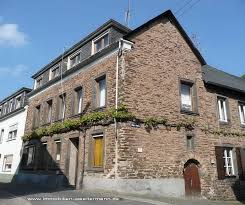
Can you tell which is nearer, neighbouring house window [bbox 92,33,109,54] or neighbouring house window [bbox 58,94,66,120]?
neighbouring house window [bbox 92,33,109,54]

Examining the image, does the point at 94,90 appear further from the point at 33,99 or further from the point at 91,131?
the point at 33,99

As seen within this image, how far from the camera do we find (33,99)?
22719 millimetres

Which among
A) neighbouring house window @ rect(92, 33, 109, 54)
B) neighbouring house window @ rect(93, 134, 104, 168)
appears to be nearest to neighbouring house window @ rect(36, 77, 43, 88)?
neighbouring house window @ rect(92, 33, 109, 54)

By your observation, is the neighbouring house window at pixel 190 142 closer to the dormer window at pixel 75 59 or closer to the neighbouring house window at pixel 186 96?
the neighbouring house window at pixel 186 96

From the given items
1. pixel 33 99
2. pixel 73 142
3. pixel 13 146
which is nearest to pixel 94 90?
pixel 73 142

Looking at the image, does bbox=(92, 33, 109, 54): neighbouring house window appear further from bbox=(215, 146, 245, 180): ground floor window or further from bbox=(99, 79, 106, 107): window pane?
bbox=(215, 146, 245, 180): ground floor window

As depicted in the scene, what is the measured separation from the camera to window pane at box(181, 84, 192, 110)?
52.3 feet

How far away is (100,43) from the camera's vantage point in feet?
54.4

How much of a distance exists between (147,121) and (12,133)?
57.2 feet

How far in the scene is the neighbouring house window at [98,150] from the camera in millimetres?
13722

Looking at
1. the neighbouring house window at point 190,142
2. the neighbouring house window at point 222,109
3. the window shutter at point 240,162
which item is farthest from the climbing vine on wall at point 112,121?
the window shutter at point 240,162

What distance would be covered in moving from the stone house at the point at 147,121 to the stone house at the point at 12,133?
5601 mm

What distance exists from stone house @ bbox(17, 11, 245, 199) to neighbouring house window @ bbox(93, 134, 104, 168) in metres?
0.05

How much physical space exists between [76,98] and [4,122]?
15590 mm
